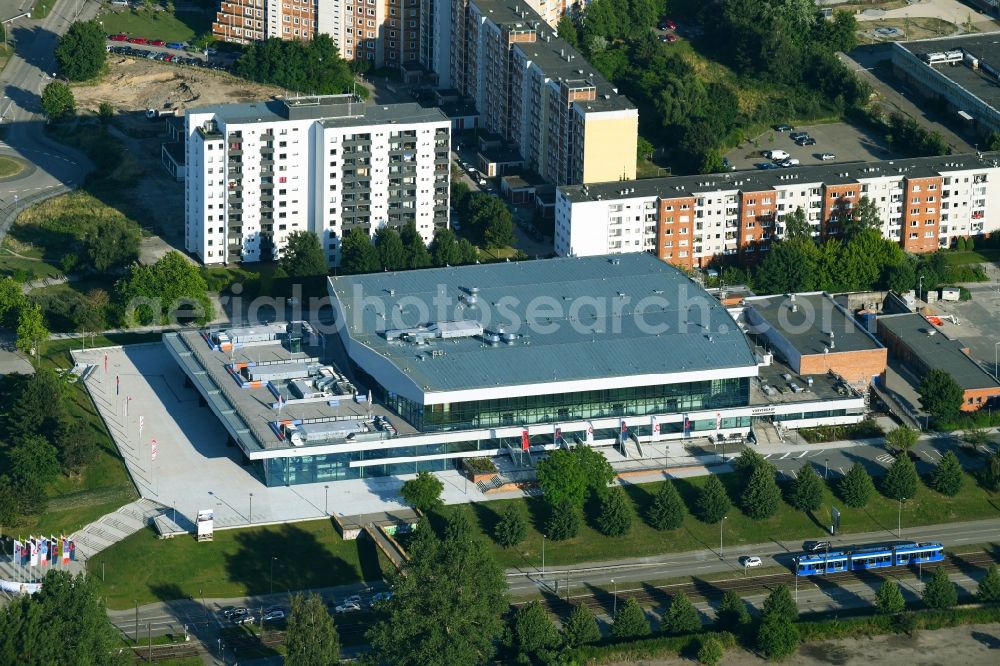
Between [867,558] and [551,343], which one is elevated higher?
[551,343]

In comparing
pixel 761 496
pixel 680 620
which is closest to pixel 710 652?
pixel 680 620

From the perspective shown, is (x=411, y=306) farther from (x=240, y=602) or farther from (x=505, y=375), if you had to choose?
(x=240, y=602)

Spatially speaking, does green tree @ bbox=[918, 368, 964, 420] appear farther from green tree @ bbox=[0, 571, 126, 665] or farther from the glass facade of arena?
green tree @ bbox=[0, 571, 126, 665]

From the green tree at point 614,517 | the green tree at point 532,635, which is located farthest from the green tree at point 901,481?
the green tree at point 532,635

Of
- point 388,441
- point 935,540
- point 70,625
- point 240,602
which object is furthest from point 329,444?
point 935,540

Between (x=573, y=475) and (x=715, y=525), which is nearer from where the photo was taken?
(x=573, y=475)

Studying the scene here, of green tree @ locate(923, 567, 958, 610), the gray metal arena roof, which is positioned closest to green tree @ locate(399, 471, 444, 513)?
the gray metal arena roof

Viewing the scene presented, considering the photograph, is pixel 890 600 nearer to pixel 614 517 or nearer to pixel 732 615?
pixel 732 615
